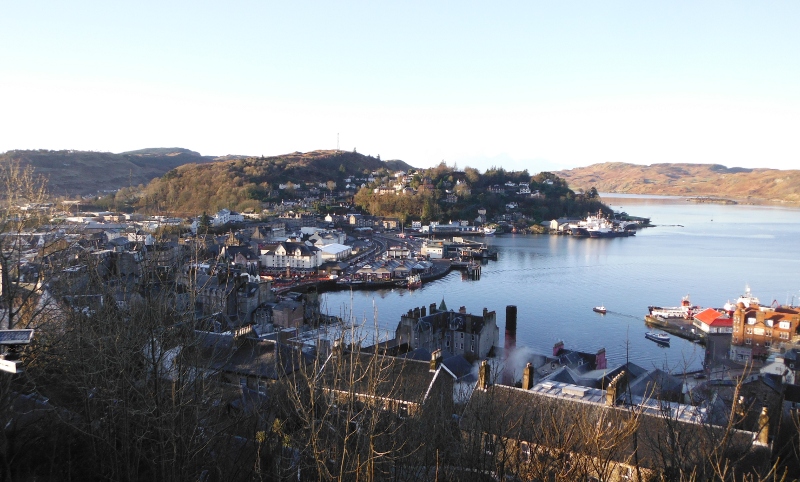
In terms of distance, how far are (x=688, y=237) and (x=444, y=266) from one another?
1425 centimetres

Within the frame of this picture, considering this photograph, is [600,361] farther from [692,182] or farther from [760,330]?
[692,182]

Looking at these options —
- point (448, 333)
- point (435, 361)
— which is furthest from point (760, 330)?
point (435, 361)

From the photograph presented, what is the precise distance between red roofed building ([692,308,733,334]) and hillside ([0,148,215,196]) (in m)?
27.2

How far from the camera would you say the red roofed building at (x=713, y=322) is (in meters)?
9.70

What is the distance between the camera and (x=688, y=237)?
26.4m

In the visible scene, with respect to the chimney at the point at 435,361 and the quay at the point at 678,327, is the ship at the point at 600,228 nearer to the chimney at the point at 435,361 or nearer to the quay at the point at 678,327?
the quay at the point at 678,327

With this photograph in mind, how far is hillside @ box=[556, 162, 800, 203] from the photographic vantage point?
211 feet

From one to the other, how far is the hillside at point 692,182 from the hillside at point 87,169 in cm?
4944

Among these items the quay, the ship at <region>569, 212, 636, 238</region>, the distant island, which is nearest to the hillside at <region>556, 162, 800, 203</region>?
the distant island

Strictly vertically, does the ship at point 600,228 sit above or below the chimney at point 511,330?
above

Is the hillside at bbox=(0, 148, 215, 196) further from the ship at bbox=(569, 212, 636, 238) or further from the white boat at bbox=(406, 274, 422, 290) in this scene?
the ship at bbox=(569, 212, 636, 238)

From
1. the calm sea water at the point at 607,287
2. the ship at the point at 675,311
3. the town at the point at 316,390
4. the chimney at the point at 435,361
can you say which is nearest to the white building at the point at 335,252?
the calm sea water at the point at 607,287

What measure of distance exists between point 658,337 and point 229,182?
25989 mm

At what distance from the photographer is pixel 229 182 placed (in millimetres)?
31594
